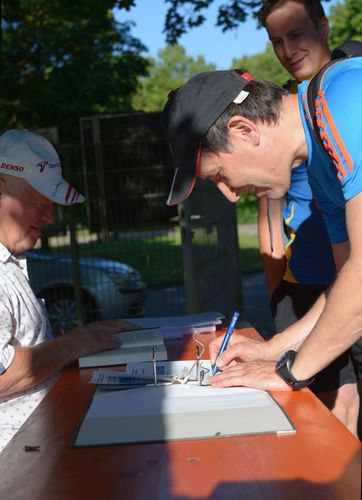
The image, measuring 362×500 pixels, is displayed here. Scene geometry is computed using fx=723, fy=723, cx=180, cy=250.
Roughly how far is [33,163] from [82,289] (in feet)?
18.7

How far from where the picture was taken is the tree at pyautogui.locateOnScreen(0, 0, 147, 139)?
46.7 feet

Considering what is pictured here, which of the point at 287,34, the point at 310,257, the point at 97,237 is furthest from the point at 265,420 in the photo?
the point at 97,237

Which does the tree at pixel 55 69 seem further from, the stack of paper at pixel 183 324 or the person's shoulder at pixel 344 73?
the person's shoulder at pixel 344 73

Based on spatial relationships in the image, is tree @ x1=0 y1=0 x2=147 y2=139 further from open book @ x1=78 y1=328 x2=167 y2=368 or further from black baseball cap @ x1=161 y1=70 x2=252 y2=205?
black baseball cap @ x1=161 y1=70 x2=252 y2=205

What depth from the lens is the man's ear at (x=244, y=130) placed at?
6.64ft

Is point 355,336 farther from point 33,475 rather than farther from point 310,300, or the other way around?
point 310,300

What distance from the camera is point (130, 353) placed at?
2582 millimetres

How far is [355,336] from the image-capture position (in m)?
1.92

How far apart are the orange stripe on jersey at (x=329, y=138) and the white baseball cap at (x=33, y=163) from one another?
1202 mm

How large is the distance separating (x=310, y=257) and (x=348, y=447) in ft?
5.31

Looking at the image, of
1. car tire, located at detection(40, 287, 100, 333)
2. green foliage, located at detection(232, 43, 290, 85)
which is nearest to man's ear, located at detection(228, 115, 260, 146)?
car tire, located at detection(40, 287, 100, 333)

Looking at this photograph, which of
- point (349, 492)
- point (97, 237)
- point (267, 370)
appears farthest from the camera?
point (97, 237)

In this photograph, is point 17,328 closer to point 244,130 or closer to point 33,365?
point 33,365

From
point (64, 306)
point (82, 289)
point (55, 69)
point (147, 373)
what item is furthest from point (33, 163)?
point (55, 69)
